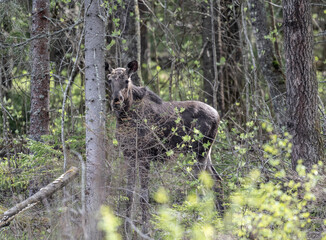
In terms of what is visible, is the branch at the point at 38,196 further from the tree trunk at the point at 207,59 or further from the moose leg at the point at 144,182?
the tree trunk at the point at 207,59

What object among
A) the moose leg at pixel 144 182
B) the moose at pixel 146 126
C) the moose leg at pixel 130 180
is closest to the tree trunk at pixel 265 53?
the moose at pixel 146 126

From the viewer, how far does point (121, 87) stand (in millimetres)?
9188

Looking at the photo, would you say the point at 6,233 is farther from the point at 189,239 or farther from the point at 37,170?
the point at 189,239

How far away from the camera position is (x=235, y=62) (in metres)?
14.9

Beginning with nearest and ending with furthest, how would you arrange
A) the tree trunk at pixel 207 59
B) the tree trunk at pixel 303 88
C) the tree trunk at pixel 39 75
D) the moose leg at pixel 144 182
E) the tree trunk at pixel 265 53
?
1. the tree trunk at pixel 303 88
2. the moose leg at pixel 144 182
3. the tree trunk at pixel 39 75
4. the tree trunk at pixel 265 53
5. the tree trunk at pixel 207 59

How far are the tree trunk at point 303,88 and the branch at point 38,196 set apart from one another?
12.5 ft

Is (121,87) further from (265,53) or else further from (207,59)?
(207,59)

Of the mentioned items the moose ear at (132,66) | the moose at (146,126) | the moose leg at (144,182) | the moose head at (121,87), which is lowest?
the moose leg at (144,182)

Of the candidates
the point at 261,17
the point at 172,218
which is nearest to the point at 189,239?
the point at 172,218

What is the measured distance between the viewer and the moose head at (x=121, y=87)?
8961mm

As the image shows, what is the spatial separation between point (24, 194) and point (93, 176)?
2902 millimetres

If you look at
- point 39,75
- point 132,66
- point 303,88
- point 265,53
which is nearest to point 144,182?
point 132,66

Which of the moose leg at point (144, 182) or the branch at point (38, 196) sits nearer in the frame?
the branch at point (38, 196)

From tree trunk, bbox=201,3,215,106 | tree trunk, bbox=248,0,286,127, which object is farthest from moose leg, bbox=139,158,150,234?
tree trunk, bbox=201,3,215,106
